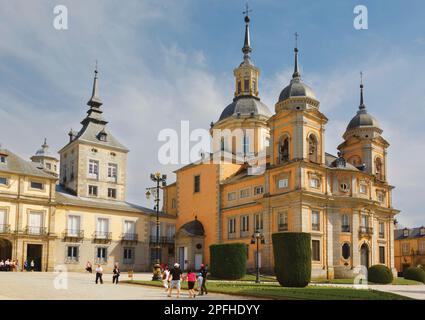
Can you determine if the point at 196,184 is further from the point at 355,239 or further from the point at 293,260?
the point at 293,260

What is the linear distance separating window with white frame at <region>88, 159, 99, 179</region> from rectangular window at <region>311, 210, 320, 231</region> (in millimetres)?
27158

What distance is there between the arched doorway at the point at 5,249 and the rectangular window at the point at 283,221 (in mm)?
25657

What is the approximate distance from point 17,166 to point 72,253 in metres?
10.4

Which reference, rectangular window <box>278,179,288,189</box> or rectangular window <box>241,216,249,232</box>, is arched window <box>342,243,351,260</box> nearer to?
rectangular window <box>278,179,288,189</box>

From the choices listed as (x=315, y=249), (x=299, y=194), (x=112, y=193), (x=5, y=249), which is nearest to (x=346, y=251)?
(x=315, y=249)

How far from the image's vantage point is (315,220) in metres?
45.4

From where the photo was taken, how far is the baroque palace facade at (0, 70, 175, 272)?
4694 centimetres

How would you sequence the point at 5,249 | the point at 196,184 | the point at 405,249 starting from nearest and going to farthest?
the point at 5,249
the point at 196,184
the point at 405,249

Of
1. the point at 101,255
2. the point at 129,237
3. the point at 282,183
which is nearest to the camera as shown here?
the point at 282,183

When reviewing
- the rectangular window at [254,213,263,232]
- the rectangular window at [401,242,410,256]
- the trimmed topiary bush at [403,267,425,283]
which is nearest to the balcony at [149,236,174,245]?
the rectangular window at [254,213,263,232]

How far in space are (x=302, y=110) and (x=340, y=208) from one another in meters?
10.1
